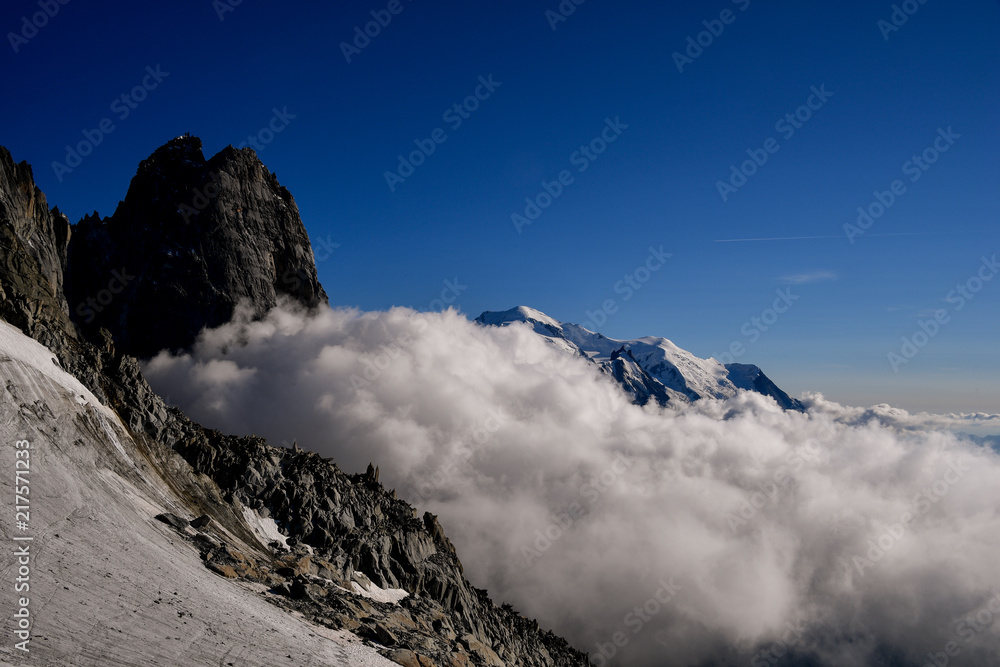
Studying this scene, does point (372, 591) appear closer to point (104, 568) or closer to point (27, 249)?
point (104, 568)

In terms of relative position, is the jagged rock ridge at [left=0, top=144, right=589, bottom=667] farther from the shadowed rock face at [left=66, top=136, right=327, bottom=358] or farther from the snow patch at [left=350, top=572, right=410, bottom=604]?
the shadowed rock face at [left=66, top=136, right=327, bottom=358]

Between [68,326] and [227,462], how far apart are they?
3350 centimetres

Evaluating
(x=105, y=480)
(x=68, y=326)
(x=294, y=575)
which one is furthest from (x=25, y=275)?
(x=294, y=575)

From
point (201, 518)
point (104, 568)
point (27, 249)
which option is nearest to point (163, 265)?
point (27, 249)

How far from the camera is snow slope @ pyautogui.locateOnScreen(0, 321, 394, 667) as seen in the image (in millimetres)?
31266

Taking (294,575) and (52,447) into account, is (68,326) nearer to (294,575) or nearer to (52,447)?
(52,447)

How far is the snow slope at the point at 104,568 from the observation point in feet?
103

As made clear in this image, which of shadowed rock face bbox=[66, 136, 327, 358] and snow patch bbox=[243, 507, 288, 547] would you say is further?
shadowed rock face bbox=[66, 136, 327, 358]

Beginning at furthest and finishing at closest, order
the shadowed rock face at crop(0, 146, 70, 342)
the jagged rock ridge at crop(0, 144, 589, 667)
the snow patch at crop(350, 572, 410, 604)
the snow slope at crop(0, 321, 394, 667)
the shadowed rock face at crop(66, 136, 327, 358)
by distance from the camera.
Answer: the shadowed rock face at crop(66, 136, 327, 358), the snow patch at crop(350, 572, 410, 604), the shadowed rock face at crop(0, 146, 70, 342), the jagged rock ridge at crop(0, 144, 589, 667), the snow slope at crop(0, 321, 394, 667)

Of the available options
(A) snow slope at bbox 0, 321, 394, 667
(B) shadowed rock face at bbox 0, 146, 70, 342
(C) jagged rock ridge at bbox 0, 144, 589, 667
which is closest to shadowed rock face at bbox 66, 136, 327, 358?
(B) shadowed rock face at bbox 0, 146, 70, 342

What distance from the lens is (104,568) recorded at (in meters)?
37.3

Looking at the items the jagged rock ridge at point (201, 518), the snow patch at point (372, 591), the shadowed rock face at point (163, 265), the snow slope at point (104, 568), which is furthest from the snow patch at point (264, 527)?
the shadowed rock face at point (163, 265)

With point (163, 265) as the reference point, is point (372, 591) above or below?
below

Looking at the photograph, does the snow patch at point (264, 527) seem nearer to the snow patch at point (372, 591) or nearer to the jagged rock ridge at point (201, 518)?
the jagged rock ridge at point (201, 518)
